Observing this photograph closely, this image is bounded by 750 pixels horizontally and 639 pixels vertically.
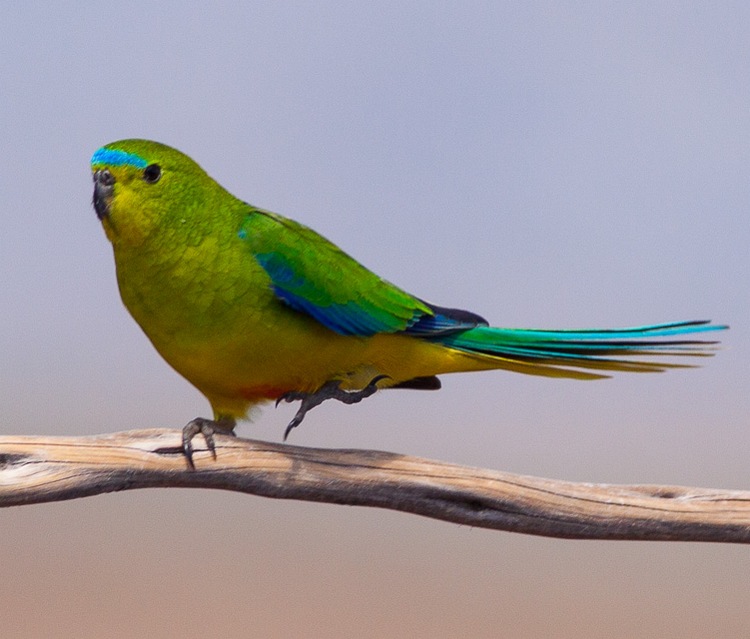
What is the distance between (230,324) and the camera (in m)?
3.33

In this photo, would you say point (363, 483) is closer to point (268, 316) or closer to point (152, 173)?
point (268, 316)

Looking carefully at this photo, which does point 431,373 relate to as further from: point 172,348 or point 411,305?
point 172,348

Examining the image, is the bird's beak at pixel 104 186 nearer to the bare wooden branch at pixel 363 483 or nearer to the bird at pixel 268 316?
the bird at pixel 268 316

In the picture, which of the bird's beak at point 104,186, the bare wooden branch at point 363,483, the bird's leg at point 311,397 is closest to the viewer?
the bird's beak at point 104,186

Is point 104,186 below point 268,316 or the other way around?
the other way around

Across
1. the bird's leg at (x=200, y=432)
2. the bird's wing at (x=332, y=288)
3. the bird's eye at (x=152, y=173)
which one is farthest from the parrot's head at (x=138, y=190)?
the bird's leg at (x=200, y=432)

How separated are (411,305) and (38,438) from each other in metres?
1.31

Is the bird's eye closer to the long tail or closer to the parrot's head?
the parrot's head

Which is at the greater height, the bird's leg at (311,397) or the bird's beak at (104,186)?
the bird's beak at (104,186)

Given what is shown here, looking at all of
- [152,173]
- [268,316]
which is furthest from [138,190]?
[268,316]

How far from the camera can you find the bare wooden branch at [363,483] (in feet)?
11.2

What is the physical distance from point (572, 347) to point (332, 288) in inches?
33.4

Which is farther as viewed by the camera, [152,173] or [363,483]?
[363,483]

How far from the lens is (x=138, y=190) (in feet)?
10.8
